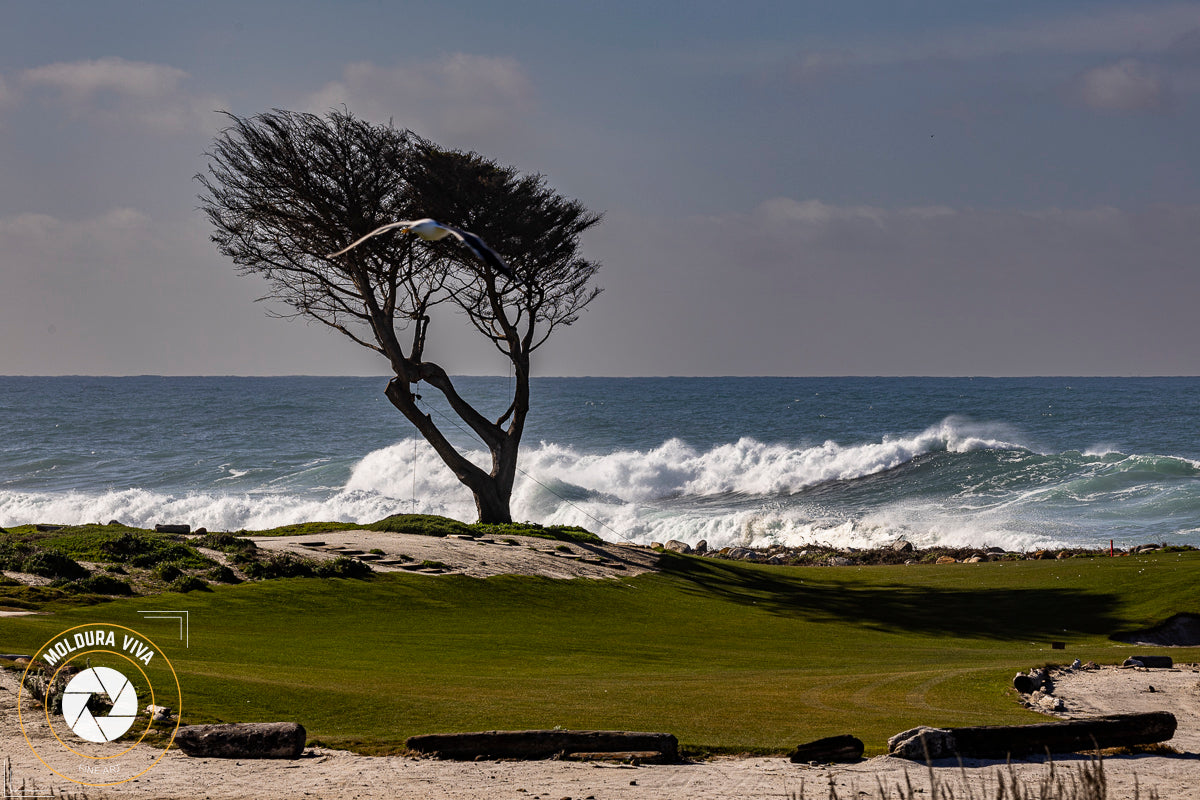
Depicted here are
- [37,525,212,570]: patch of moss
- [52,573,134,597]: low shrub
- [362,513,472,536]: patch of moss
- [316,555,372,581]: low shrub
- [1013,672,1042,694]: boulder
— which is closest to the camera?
[1013,672,1042,694]: boulder

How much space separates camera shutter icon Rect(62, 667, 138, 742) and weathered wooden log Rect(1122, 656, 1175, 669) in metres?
13.8

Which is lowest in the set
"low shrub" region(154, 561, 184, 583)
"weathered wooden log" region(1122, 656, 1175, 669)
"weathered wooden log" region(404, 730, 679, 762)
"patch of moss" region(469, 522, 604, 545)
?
"patch of moss" region(469, 522, 604, 545)

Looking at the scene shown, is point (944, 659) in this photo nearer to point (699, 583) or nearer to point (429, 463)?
point (699, 583)

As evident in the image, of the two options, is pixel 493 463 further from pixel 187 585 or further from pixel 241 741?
pixel 241 741

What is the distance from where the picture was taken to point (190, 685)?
445 inches

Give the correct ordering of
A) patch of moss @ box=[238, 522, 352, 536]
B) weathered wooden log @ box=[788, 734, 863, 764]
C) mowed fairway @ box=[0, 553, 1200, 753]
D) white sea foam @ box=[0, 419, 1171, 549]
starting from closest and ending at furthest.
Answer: weathered wooden log @ box=[788, 734, 863, 764], mowed fairway @ box=[0, 553, 1200, 753], patch of moss @ box=[238, 522, 352, 536], white sea foam @ box=[0, 419, 1171, 549]

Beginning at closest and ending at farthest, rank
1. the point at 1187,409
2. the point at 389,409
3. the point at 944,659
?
→ the point at 944,659 < the point at 1187,409 < the point at 389,409

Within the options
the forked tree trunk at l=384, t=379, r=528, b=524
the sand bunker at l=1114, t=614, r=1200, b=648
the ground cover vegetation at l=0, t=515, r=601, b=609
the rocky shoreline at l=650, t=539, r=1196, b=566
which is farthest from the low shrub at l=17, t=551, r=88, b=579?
the sand bunker at l=1114, t=614, r=1200, b=648

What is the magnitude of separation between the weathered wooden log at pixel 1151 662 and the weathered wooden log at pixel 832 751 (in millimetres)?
8473

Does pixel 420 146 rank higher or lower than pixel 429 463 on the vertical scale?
higher

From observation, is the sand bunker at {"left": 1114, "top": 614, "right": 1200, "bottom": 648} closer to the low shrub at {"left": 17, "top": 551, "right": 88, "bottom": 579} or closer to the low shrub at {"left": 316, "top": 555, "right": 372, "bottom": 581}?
the low shrub at {"left": 316, "top": 555, "right": 372, "bottom": 581}

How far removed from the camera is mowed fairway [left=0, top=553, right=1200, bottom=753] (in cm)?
1148

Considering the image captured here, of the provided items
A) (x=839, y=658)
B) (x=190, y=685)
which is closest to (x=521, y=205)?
(x=839, y=658)

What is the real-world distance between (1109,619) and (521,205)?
62.0 ft
